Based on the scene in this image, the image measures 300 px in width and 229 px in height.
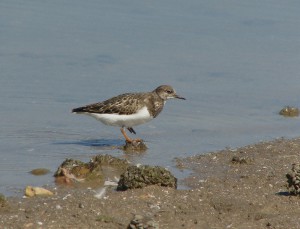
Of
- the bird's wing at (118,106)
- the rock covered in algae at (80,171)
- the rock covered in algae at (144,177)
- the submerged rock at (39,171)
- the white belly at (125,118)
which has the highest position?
the bird's wing at (118,106)

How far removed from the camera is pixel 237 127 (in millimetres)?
10836

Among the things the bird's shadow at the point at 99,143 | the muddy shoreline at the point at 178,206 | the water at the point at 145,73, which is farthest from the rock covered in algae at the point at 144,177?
the bird's shadow at the point at 99,143

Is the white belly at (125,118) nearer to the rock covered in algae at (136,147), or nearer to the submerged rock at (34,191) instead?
the rock covered in algae at (136,147)

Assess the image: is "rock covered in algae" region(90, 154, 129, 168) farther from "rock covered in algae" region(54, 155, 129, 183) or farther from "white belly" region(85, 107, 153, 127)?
"white belly" region(85, 107, 153, 127)

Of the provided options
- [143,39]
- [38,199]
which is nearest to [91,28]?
[143,39]

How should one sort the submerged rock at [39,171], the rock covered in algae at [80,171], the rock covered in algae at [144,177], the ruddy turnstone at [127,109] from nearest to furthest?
the rock covered in algae at [144,177], the rock covered in algae at [80,171], the submerged rock at [39,171], the ruddy turnstone at [127,109]

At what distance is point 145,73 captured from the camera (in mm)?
12297

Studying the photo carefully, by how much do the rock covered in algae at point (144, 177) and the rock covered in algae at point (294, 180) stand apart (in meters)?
1.07

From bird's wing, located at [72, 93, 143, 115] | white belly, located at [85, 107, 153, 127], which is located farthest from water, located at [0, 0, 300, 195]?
bird's wing, located at [72, 93, 143, 115]

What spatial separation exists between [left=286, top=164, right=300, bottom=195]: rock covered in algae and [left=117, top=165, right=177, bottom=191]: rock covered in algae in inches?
42.1

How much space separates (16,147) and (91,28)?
14.9ft

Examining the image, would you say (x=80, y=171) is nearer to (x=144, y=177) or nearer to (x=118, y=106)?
(x=144, y=177)

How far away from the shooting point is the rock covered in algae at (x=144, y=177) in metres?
7.62

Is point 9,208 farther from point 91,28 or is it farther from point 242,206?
point 91,28
